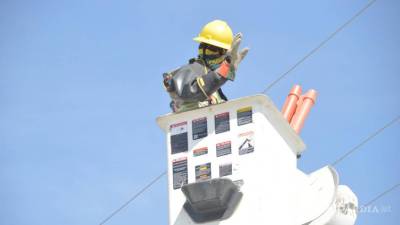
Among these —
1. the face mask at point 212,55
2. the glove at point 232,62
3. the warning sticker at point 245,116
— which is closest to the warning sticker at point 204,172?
the warning sticker at point 245,116

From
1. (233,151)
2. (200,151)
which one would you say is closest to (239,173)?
(233,151)

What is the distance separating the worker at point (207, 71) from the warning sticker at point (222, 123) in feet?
1.87

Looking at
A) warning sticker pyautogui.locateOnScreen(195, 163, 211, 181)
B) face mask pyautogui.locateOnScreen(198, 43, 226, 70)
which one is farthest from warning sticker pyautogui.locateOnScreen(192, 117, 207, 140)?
face mask pyautogui.locateOnScreen(198, 43, 226, 70)

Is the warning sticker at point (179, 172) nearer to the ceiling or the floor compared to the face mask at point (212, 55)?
nearer to the floor

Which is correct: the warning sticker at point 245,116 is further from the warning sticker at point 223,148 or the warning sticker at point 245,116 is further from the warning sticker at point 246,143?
the warning sticker at point 223,148

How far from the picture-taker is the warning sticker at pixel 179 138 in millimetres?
14750

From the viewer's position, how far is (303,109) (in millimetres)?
16875

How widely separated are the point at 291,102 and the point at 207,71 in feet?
6.07

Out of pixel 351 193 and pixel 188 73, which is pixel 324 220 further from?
pixel 188 73

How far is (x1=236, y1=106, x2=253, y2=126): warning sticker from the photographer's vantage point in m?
14.3

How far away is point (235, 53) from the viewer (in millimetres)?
14664

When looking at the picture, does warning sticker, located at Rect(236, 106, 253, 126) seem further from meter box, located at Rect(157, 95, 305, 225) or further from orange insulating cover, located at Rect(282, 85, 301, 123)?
orange insulating cover, located at Rect(282, 85, 301, 123)

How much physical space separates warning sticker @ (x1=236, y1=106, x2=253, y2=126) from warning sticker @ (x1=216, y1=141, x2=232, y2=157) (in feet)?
1.01

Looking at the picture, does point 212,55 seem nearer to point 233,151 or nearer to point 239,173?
point 233,151
